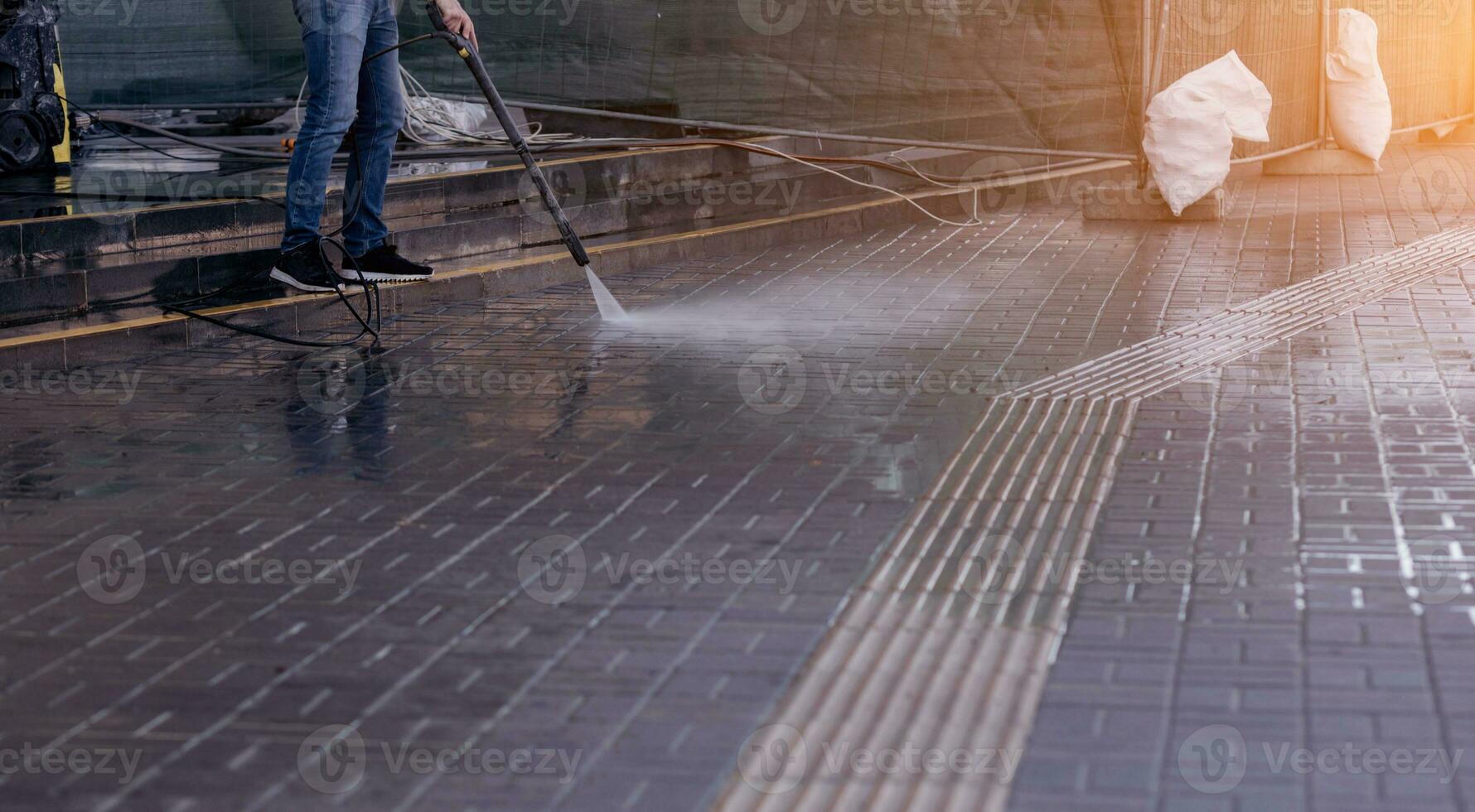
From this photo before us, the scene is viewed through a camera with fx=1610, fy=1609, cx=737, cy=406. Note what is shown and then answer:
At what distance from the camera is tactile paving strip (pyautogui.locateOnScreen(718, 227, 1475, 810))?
8.73 ft

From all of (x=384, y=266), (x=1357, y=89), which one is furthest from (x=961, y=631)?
(x=1357, y=89)

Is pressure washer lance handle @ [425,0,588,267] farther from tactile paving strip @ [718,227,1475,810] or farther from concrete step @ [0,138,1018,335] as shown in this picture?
tactile paving strip @ [718,227,1475,810]

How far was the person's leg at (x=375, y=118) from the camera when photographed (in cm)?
671

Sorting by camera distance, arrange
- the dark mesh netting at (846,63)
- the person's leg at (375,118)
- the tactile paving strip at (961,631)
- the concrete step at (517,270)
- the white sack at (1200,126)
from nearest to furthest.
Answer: the tactile paving strip at (961,631) → the concrete step at (517,270) → the person's leg at (375,118) → the white sack at (1200,126) → the dark mesh netting at (846,63)

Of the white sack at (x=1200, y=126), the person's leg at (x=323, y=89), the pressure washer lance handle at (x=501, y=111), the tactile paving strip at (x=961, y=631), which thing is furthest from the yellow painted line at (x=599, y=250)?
the tactile paving strip at (x=961, y=631)

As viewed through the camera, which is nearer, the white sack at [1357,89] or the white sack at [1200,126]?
the white sack at [1200,126]

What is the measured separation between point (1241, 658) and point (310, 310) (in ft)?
15.4

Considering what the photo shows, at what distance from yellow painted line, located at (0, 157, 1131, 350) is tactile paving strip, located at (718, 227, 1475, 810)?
3.09 metres

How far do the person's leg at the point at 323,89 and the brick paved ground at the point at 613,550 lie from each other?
2.26 feet

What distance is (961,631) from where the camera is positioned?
3.28m

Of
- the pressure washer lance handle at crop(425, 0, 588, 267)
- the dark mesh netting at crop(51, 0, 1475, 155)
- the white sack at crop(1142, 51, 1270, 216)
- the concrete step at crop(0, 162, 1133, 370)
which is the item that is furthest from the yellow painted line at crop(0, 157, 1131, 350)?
the white sack at crop(1142, 51, 1270, 216)

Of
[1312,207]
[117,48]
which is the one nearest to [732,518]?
[1312,207]

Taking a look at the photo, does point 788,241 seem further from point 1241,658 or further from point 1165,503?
point 1241,658

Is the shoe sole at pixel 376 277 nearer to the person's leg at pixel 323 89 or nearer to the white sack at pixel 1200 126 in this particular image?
the person's leg at pixel 323 89
